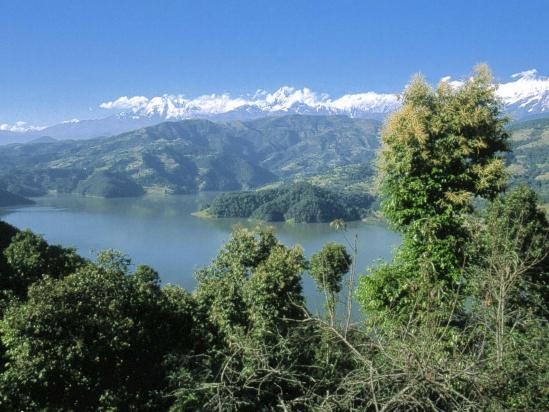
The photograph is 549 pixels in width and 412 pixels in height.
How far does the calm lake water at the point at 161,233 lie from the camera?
238ft

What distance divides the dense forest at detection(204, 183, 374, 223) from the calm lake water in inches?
305

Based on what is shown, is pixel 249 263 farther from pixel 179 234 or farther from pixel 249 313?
pixel 179 234

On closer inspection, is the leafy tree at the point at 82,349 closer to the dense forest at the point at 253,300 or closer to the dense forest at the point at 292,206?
the dense forest at the point at 253,300

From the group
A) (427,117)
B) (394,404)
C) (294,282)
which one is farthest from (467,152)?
(394,404)

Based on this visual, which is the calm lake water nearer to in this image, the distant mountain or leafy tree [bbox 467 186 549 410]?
the distant mountain

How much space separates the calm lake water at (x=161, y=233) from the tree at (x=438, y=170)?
3201 centimetres

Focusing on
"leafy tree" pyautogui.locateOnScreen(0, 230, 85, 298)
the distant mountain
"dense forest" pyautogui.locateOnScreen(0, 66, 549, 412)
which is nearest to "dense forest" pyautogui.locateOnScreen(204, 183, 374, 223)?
the distant mountain

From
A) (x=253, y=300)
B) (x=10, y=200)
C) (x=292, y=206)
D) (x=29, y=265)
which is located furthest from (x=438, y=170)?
(x=10, y=200)

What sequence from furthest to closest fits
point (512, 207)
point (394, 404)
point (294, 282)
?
1. point (512, 207)
2. point (294, 282)
3. point (394, 404)

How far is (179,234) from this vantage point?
102 metres

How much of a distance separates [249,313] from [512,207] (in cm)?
1088

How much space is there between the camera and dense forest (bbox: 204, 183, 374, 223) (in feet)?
446

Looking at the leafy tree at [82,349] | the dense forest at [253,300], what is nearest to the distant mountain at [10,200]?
the dense forest at [253,300]

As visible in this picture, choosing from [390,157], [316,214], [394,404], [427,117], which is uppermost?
[427,117]
